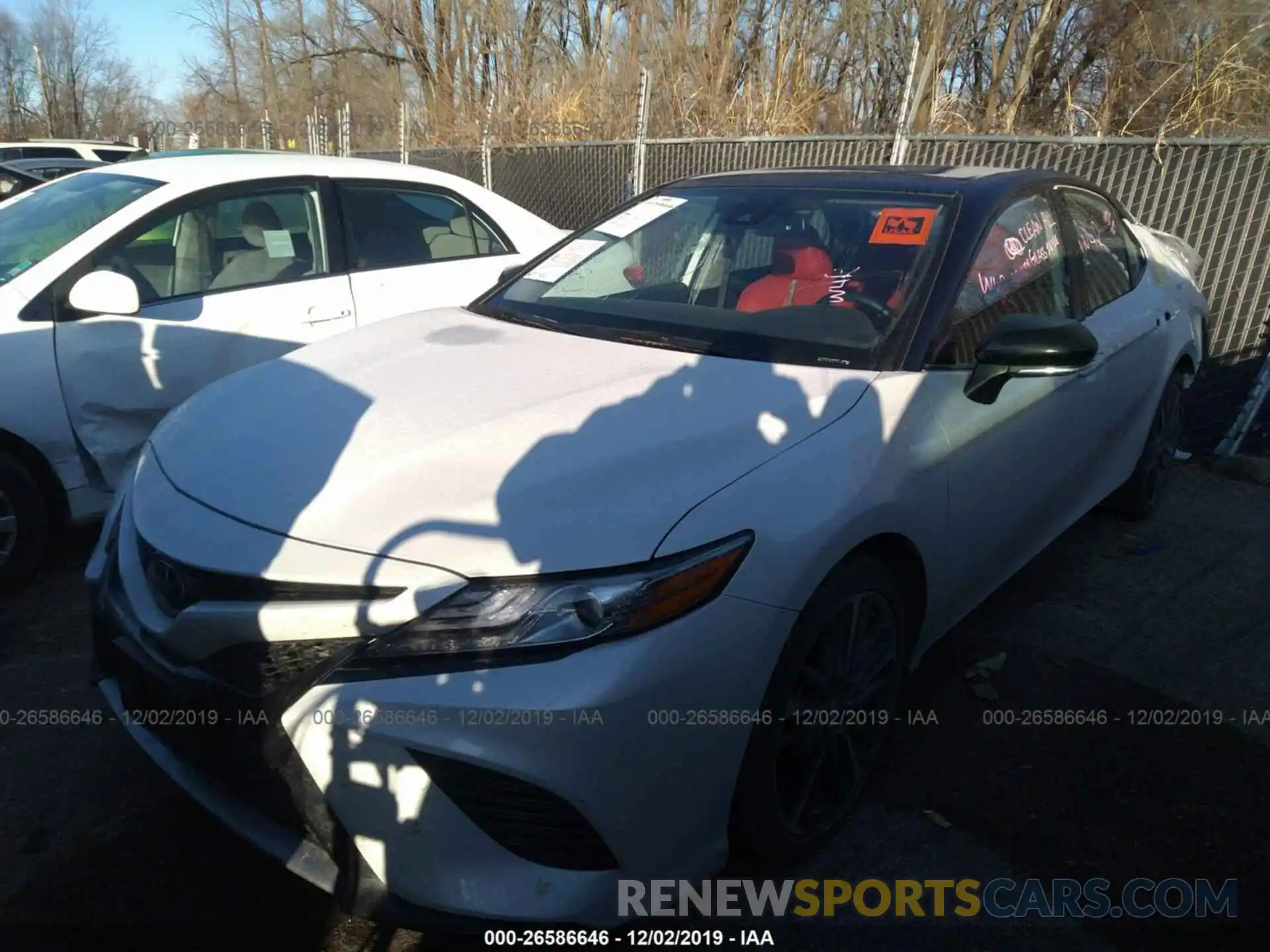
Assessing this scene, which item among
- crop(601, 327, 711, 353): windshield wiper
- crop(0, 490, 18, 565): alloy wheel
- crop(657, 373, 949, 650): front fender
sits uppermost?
crop(601, 327, 711, 353): windshield wiper

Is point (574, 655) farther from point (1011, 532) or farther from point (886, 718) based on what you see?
point (1011, 532)

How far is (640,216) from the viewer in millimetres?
3637

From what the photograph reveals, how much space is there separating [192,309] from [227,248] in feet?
1.35

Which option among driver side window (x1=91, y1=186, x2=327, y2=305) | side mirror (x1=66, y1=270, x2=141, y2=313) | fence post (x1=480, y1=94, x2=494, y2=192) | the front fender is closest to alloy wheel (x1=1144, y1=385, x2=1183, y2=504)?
the front fender

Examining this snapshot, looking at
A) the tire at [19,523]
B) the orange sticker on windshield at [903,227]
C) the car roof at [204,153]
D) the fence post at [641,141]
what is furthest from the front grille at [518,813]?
the fence post at [641,141]

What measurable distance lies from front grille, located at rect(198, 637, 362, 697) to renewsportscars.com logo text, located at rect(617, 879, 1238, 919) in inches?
41.7

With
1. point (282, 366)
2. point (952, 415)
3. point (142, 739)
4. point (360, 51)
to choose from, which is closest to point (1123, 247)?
point (952, 415)

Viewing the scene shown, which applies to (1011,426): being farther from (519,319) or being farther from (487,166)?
(487,166)

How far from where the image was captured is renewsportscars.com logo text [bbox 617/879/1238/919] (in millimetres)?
2275

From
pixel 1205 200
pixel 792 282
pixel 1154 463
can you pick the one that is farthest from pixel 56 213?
pixel 1205 200

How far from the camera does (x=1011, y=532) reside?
120 inches

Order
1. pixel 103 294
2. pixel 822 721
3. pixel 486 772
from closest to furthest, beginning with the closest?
pixel 486 772
pixel 822 721
pixel 103 294

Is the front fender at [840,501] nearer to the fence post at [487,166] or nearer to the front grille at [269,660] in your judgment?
the front grille at [269,660]

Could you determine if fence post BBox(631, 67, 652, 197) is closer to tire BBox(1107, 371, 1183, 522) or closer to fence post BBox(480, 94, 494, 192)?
fence post BBox(480, 94, 494, 192)
